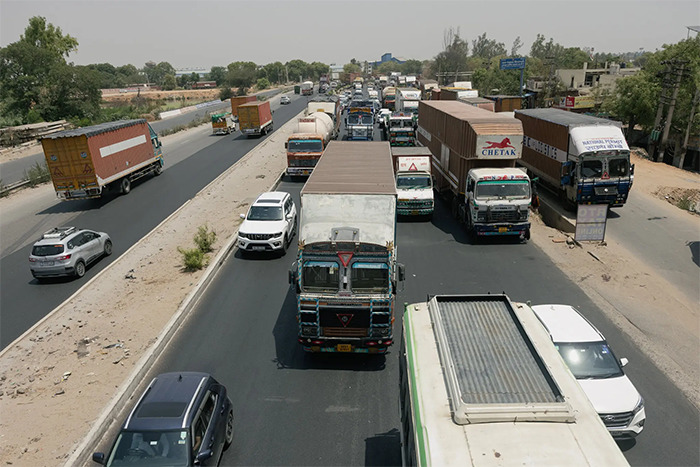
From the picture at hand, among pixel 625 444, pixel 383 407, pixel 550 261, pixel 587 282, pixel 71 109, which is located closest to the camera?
pixel 625 444

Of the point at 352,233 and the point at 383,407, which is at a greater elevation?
the point at 352,233

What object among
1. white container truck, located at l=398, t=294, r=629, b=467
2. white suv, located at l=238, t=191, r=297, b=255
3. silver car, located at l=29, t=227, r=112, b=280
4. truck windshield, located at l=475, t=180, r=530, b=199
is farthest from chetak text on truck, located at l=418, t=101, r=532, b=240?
silver car, located at l=29, t=227, r=112, b=280

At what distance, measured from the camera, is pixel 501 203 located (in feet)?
59.2

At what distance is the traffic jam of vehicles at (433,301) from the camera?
4.93 meters

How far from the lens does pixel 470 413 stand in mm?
4879

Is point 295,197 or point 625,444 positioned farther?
point 295,197

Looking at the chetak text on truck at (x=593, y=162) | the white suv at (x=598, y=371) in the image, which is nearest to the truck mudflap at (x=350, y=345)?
the white suv at (x=598, y=371)

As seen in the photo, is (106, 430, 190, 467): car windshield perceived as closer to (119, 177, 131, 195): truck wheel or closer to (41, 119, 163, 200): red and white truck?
(41, 119, 163, 200): red and white truck

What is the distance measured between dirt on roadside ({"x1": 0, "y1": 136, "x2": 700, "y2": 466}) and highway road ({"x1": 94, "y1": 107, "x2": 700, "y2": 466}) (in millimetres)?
732

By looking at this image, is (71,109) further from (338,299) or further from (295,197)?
(338,299)

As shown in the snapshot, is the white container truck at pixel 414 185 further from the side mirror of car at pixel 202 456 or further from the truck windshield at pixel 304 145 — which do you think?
the side mirror of car at pixel 202 456

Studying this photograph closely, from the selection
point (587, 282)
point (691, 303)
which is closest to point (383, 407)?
point (587, 282)

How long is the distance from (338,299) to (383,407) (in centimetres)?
250

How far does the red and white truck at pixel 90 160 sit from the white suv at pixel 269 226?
11.6 m
